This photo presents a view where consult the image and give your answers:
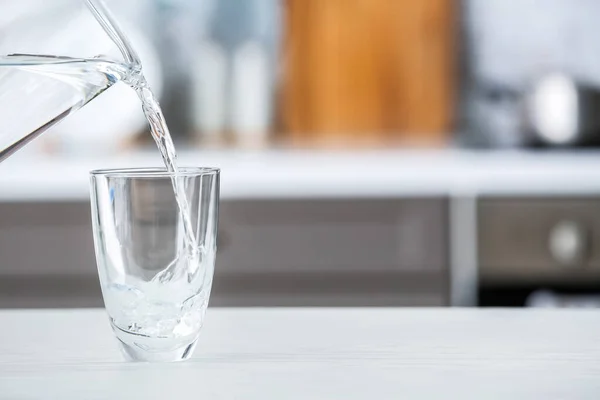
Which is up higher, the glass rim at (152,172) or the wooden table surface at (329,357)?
the glass rim at (152,172)

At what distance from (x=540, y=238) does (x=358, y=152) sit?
45 cm

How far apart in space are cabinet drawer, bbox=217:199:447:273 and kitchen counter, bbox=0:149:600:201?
2cm

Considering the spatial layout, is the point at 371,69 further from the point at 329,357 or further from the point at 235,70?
the point at 329,357

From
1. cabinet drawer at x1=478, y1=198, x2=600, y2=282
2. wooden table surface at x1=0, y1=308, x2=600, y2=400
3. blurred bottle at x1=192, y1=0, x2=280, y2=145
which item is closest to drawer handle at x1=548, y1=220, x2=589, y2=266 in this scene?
cabinet drawer at x1=478, y1=198, x2=600, y2=282

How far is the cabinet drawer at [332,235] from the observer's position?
179 cm

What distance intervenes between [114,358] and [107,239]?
8 cm

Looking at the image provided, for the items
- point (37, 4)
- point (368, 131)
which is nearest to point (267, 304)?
point (368, 131)

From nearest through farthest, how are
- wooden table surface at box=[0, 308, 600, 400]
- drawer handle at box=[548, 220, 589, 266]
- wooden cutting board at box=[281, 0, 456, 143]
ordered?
wooden table surface at box=[0, 308, 600, 400] < drawer handle at box=[548, 220, 589, 266] < wooden cutting board at box=[281, 0, 456, 143]

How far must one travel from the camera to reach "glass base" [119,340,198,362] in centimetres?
58

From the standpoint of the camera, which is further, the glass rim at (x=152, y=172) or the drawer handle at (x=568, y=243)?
the drawer handle at (x=568, y=243)

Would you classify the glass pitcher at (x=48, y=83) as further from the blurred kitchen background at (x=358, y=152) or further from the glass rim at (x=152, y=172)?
the blurred kitchen background at (x=358, y=152)

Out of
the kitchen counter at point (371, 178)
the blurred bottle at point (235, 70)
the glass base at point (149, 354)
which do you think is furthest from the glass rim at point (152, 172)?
the blurred bottle at point (235, 70)

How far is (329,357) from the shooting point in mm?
592

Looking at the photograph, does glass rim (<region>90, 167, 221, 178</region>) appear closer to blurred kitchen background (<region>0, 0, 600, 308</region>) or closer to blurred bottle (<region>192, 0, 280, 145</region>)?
blurred kitchen background (<region>0, 0, 600, 308</region>)
